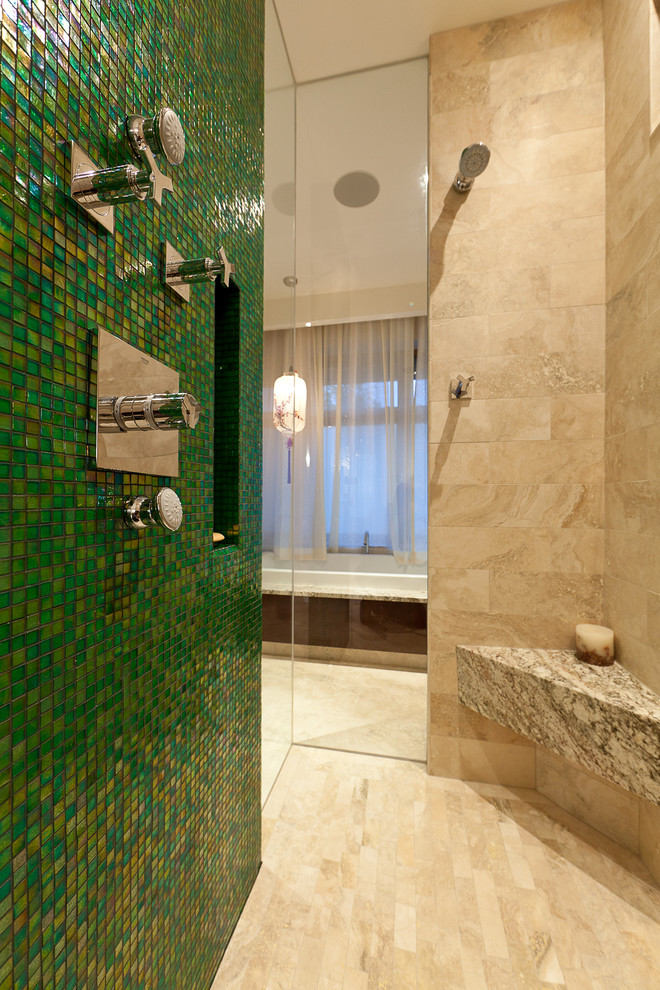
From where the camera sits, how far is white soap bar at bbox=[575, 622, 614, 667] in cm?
154

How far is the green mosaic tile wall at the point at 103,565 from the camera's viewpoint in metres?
0.51

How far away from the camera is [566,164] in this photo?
67.0 inches

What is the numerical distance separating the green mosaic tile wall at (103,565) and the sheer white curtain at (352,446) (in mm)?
985

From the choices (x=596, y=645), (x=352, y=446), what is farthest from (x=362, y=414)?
(x=596, y=645)

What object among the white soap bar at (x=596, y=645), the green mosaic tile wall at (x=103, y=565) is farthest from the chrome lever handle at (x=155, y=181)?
the white soap bar at (x=596, y=645)

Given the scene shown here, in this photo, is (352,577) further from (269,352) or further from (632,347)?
(632,347)

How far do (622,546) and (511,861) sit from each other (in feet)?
3.58

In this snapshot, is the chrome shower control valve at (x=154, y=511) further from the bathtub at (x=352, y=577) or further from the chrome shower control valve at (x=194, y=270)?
the bathtub at (x=352, y=577)

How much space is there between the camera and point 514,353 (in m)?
1.75

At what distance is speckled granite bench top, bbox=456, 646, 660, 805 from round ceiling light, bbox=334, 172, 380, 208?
202 centimetres

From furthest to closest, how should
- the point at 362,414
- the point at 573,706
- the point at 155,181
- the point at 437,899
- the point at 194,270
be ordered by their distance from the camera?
the point at 362,414 < the point at 573,706 < the point at 437,899 < the point at 194,270 < the point at 155,181

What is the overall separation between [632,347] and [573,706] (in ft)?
3.93

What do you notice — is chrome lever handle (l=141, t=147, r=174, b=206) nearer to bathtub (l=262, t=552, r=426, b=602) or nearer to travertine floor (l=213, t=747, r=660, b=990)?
bathtub (l=262, t=552, r=426, b=602)

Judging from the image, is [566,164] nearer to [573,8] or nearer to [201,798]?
[573,8]
